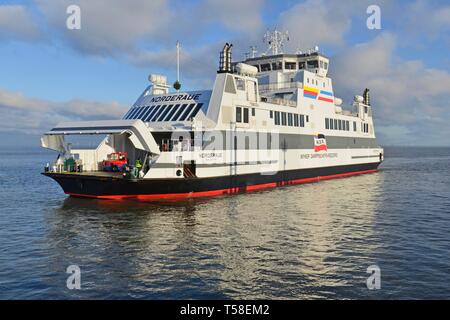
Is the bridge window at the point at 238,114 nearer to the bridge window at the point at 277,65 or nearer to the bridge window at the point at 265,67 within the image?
the bridge window at the point at 277,65

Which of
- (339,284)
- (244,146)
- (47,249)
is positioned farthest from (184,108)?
(339,284)

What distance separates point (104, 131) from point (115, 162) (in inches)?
146

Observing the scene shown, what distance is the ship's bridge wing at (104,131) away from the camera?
71.1ft

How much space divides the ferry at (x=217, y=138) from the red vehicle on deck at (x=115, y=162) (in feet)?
0.23

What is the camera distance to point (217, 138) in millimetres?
25188

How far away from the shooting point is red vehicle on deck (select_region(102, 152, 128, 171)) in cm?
2548

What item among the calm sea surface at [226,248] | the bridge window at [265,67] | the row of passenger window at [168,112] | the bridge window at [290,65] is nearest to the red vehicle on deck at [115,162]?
the calm sea surface at [226,248]

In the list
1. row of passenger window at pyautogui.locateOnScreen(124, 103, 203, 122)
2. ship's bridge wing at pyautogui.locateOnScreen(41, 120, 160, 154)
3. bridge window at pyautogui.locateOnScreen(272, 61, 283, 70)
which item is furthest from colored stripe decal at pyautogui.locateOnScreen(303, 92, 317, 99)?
ship's bridge wing at pyautogui.locateOnScreen(41, 120, 160, 154)

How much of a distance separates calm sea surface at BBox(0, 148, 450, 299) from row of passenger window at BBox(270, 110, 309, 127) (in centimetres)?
814

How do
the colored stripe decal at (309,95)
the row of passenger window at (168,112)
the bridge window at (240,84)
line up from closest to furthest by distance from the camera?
the row of passenger window at (168,112)
the bridge window at (240,84)
the colored stripe decal at (309,95)

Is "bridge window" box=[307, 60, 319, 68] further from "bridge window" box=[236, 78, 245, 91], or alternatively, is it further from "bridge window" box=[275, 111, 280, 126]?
"bridge window" box=[236, 78, 245, 91]

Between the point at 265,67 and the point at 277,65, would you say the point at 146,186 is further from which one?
the point at 265,67
